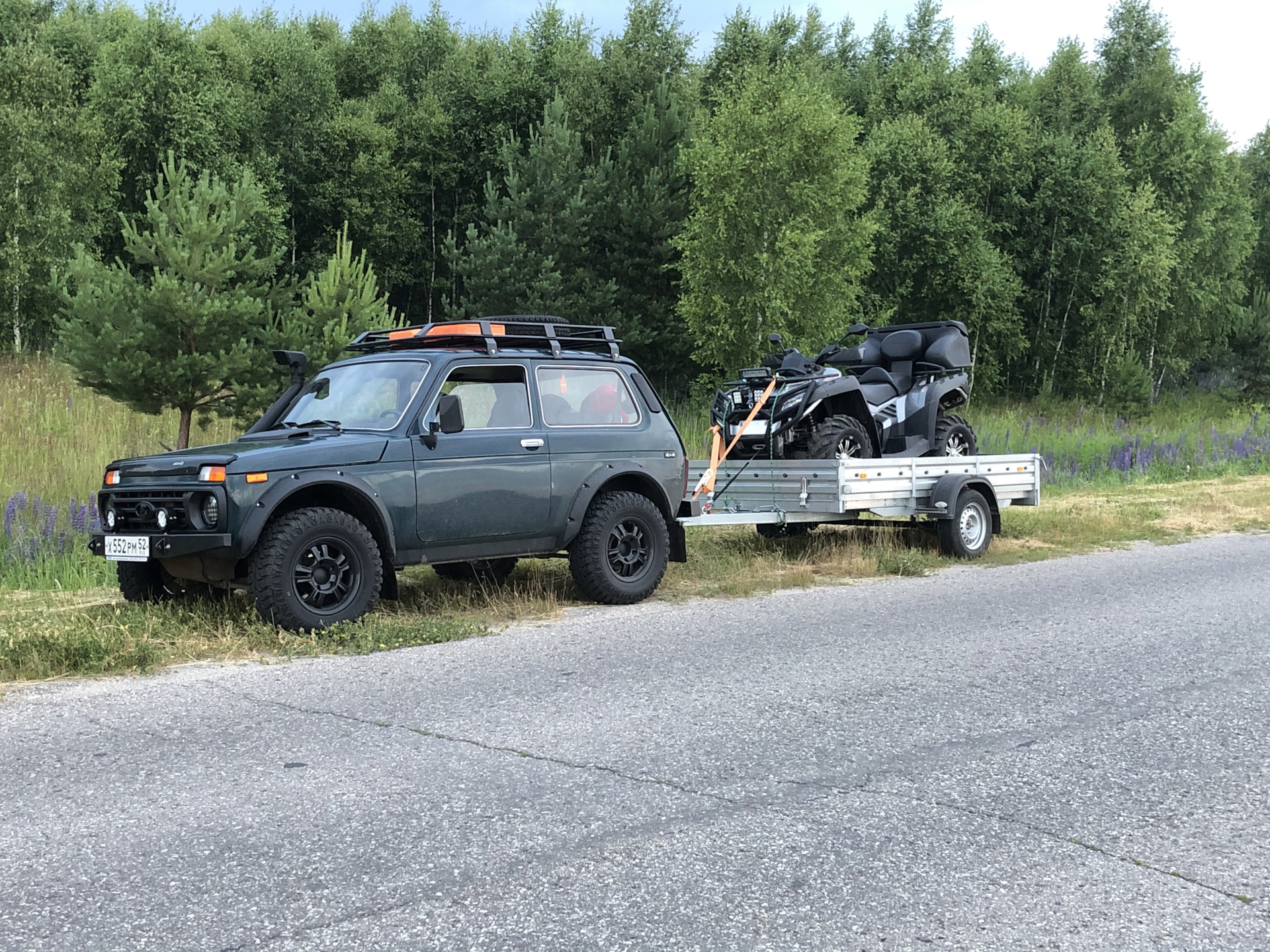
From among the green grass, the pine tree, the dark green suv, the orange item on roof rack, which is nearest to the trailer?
the green grass

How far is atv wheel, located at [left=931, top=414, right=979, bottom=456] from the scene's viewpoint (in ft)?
43.2

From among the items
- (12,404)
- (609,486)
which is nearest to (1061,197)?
(12,404)

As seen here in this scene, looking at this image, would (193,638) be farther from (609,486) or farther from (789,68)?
(789,68)

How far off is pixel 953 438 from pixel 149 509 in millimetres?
8778

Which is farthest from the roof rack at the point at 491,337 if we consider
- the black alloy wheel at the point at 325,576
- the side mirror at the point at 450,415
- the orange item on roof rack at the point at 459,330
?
the black alloy wheel at the point at 325,576

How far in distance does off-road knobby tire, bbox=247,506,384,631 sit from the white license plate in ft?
2.21

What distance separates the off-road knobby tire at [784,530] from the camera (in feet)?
41.9

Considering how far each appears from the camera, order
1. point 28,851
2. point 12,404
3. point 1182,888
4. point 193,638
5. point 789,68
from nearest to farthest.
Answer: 1. point 1182,888
2. point 28,851
3. point 193,638
4. point 12,404
5. point 789,68

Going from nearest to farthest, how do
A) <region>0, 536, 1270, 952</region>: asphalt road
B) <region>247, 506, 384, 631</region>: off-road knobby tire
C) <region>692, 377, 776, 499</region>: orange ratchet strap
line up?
<region>0, 536, 1270, 952</region>: asphalt road, <region>247, 506, 384, 631</region>: off-road knobby tire, <region>692, 377, 776, 499</region>: orange ratchet strap

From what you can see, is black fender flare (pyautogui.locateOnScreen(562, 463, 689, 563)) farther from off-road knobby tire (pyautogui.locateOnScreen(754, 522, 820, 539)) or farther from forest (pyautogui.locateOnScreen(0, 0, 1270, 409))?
forest (pyautogui.locateOnScreen(0, 0, 1270, 409))

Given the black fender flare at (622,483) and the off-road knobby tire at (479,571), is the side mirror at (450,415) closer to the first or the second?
the black fender flare at (622,483)

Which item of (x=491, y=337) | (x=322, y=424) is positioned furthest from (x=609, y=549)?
(x=322, y=424)

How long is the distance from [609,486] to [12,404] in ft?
54.7

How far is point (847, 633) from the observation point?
7.97m
